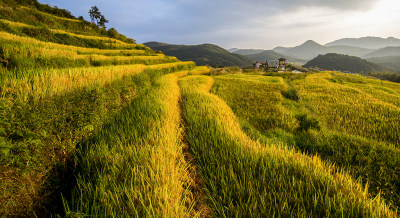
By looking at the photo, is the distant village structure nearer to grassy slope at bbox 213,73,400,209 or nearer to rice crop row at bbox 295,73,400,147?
grassy slope at bbox 213,73,400,209

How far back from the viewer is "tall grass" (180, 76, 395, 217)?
1.30 meters

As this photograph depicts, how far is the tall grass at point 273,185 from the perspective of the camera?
1.30 metres

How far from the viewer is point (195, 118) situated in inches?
141

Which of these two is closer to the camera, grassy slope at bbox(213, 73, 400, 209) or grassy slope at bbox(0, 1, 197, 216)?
grassy slope at bbox(0, 1, 197, 216)

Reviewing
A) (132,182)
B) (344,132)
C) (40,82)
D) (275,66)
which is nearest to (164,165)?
(132,182)

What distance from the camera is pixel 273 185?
1.60 meters

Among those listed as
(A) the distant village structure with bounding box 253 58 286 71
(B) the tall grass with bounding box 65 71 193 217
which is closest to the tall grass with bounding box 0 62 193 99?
(B) the tall grass with bounding box 65 71 193 217

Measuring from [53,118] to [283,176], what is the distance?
3109 mm

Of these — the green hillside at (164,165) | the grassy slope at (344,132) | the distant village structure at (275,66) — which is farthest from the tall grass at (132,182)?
the distant village structure at (275,66)

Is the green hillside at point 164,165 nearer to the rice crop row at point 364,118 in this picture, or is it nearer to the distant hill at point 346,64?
the rice crop row at point 364,118

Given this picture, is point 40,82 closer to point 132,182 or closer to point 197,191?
point 132,182

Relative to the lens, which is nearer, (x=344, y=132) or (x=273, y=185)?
(x=273, y=185)

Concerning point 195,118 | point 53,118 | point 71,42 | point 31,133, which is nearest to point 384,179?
point 195,118

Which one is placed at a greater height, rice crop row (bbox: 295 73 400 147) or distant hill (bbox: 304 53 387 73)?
distant hill (bbox: 304 53 387 73)
